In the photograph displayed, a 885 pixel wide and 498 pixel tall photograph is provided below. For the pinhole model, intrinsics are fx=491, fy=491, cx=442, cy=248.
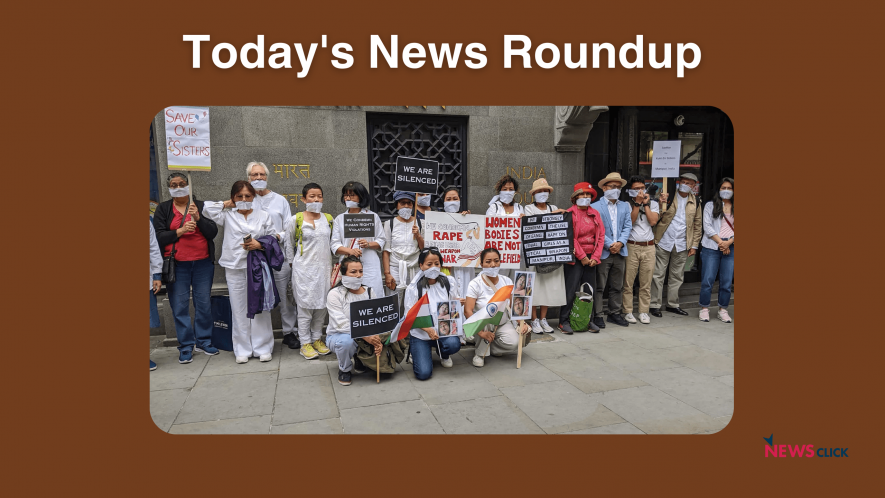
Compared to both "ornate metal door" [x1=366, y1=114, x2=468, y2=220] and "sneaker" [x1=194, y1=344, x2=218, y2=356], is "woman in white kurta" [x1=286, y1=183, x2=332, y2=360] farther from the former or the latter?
"ornate metal door" [x1=366, y1=114, x2=468, y2=220]

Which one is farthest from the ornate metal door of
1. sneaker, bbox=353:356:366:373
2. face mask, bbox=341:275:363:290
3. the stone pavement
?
sneaker, bbox=353:356:366:373

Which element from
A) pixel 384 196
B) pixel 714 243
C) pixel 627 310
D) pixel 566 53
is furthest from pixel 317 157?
pixel 714 243

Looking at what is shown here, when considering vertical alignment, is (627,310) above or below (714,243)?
below

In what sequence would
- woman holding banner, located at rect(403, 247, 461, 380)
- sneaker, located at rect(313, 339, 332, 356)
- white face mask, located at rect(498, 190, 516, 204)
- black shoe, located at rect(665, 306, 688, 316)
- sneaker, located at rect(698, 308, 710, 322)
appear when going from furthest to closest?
1. black shoe, located at rect(665, 306, 688, 316)
2. sneaker, located at rect(698, 308, 710, 322)
3. white face mask, located at rect(498, 190, 516, 204)
4. sneaker, located at rect(313, 339, 332, 356)
5. woman holding banner, located at rect(403, 247, 461, 380)

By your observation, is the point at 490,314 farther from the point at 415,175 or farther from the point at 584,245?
the point at 584,245

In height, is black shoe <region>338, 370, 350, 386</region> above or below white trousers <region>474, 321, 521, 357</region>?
below

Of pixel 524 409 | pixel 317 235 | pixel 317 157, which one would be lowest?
pixel 524 409

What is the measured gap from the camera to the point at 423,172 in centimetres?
567

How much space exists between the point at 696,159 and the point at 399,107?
5.53 meters

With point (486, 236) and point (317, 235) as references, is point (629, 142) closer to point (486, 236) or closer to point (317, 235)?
point (486, 236)

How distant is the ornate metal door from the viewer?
702 centimetres

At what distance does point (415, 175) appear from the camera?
18.5 ft

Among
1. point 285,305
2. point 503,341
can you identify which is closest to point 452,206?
point 503,341

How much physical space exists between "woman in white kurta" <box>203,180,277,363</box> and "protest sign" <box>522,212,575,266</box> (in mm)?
3101
